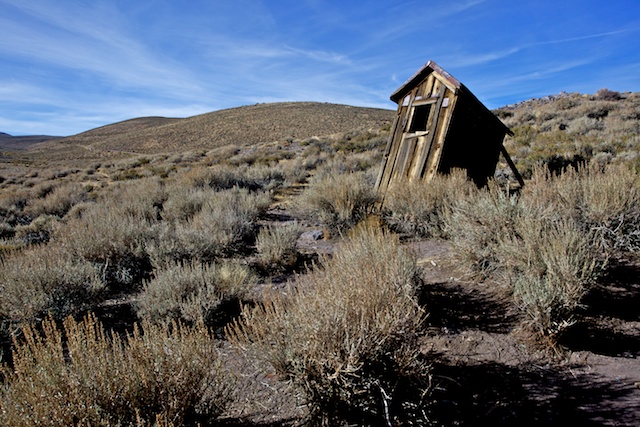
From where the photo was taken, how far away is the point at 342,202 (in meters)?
6.71

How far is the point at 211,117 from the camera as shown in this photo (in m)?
61.0

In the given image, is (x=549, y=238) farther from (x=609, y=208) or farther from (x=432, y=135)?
(x=432, y=135)

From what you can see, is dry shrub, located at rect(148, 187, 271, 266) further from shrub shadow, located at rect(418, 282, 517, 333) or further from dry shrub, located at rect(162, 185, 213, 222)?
shrub shadow, located at rect(418, 282, 517, 333)

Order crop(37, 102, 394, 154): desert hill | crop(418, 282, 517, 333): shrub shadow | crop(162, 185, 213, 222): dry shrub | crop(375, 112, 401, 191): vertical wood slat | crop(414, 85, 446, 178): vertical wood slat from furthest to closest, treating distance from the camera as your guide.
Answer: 1. crop(37, 102, 394, 154): desert hill
2. crop(162, 185, 213, 222): dry shrub
3. crop(375, 112, 401, 191): vertical wood slat
4. crop(414, 85, 446, 178): vertical wood slat
5. crop(418, 282, 517, 333): shrub shadow

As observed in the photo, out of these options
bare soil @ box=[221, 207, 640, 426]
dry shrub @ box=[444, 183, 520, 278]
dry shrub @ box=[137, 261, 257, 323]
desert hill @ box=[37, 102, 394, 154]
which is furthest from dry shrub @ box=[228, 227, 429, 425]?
desert hill @ box=[37, 102, 394, 154]

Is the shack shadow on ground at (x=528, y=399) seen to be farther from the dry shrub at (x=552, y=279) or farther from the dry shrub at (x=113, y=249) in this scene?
the dry shrub at (x=113, y=249)

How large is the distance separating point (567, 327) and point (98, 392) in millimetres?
3447

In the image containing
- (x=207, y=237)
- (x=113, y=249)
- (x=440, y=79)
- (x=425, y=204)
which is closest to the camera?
(x=113, y=249)

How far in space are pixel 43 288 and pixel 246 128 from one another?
1895 inches

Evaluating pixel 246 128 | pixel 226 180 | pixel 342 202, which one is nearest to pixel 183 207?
pixel 226 180

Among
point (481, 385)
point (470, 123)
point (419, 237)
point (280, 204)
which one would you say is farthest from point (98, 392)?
point (280, 204)

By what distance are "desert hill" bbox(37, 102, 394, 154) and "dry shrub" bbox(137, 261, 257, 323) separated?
120 feet

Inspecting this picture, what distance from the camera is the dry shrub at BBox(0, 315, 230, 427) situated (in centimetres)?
179

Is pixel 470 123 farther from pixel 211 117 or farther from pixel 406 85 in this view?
pixel 211 117
